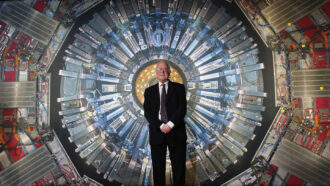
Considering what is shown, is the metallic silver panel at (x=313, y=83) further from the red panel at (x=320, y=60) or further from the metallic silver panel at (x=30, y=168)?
the metallic silver panel at (x=30, y=168)

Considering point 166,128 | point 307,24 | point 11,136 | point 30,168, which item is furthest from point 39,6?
point 307,24

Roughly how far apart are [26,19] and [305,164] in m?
4.81

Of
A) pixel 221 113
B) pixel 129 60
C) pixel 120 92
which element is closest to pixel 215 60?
pixel 221 113

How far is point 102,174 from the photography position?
145 inches

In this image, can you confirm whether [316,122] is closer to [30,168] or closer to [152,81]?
[152,81]

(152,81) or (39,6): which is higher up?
(39,6)

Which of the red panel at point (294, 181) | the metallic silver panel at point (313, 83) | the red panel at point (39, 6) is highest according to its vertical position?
the red panel at point (39, 6)

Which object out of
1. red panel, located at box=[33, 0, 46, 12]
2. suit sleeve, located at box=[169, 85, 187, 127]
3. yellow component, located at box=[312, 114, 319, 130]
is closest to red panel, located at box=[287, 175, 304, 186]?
yellow component, located at box=[312, 114, 319, 130]

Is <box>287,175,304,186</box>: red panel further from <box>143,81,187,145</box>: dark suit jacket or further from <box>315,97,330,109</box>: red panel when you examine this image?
<box>143,81,187,145</box>: dark suit jacket

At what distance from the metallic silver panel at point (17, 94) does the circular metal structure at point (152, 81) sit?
0.50m

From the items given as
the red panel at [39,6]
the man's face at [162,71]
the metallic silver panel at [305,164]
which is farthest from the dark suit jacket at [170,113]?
A: the red panel at [39,6]

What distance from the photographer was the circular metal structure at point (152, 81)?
3.53 metres

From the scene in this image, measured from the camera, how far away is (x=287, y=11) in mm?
3502

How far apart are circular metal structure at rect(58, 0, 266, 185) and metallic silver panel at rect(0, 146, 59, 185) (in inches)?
21.3
